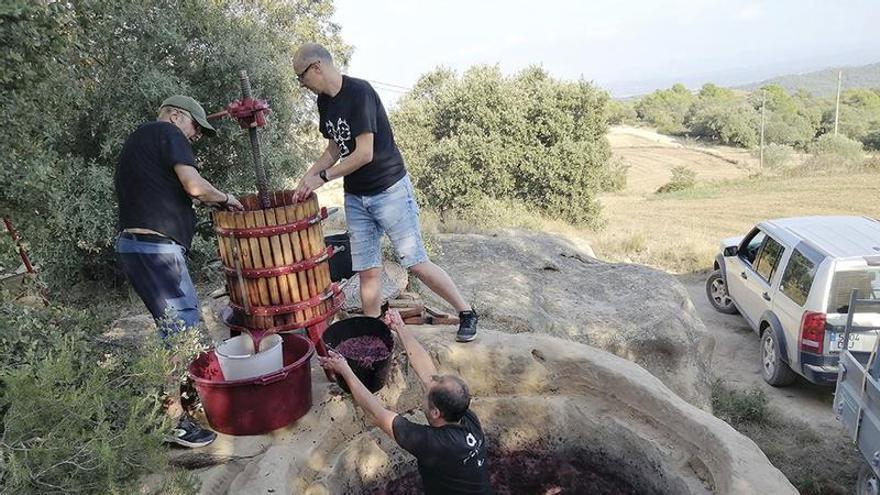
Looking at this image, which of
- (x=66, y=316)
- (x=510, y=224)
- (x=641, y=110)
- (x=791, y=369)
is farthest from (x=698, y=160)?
(x=66, y=316)

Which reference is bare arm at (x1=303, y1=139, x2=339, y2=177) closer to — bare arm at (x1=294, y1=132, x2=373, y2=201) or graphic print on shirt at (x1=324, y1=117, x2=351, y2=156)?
graphic print on shirt at (x1=324, y1=117, x2=351, y2=156)

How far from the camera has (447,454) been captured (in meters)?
3.46

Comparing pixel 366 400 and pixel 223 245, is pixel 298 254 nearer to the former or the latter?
pixel 223 245

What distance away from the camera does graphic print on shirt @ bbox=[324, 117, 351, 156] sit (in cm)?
452

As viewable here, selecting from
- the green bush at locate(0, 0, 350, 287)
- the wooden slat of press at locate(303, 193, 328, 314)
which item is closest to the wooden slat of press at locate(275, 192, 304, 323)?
the wooden slat of press at locate(303, 193, 328, 314)

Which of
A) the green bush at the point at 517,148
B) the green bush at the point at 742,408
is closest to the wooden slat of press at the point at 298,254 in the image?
the green bush at the point at 742,408

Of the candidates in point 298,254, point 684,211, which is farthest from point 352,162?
point 684,211

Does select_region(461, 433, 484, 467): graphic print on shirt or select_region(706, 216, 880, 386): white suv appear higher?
select_region(461, 433, 484, 467): graphic print on shirt

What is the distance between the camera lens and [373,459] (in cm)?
457

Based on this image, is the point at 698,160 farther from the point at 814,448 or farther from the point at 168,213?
the point at 168,213

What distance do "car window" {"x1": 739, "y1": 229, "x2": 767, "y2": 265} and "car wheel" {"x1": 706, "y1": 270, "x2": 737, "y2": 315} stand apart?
1433 mm

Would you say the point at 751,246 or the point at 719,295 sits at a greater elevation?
the point at 751,246

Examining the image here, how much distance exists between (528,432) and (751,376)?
20.1 feet

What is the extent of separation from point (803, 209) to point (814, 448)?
15639 mm
